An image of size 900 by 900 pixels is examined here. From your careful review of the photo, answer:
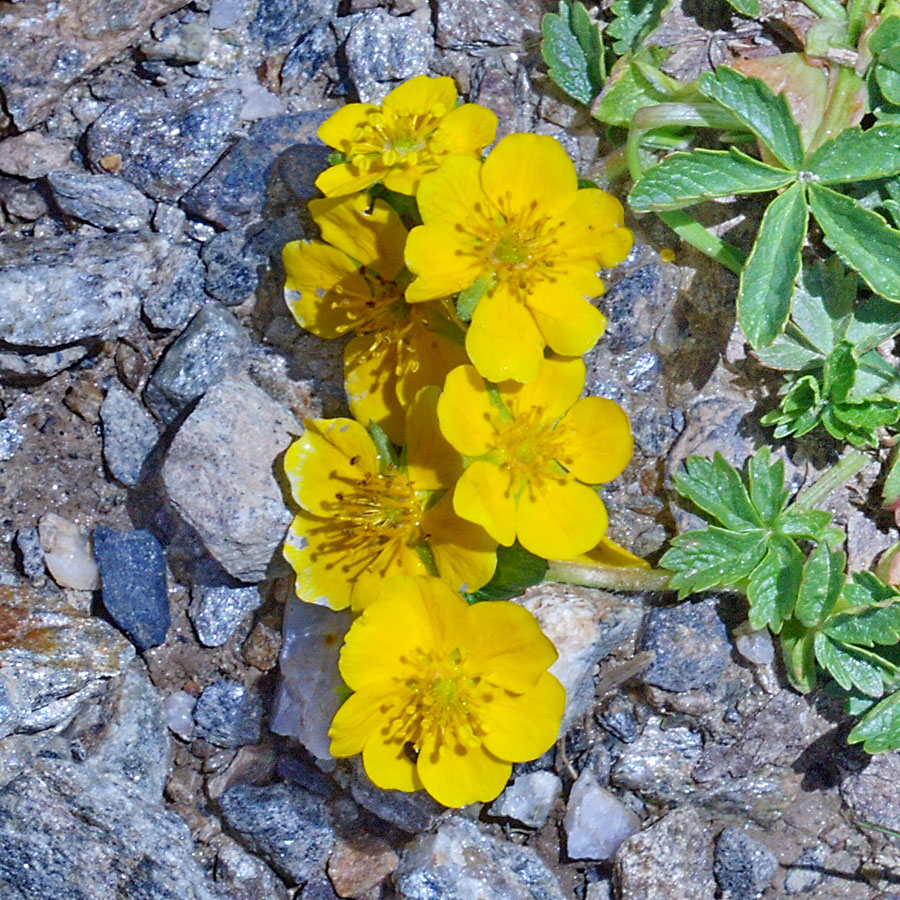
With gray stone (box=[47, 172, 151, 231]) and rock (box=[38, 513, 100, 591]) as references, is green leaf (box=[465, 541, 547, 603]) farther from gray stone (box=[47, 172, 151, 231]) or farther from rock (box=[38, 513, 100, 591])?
gray stone (box=[47, 172, 151, 231])

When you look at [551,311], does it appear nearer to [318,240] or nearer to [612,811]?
[318,240]

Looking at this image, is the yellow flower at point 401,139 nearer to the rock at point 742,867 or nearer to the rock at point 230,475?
the rock at point 230,475

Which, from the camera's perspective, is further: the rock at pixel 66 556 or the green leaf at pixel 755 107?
the rock at pixel 66 556

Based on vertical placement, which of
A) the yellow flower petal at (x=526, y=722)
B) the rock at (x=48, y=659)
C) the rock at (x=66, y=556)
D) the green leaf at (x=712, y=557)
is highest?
the green leaf at (x=712, y=557)

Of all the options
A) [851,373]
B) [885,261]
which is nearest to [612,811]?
[851,373]

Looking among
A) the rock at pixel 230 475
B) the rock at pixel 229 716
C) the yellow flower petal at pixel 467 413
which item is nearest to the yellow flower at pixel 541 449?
the yellow flower petal at pixel 467 413

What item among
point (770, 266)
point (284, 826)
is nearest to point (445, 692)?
point (284, 826)
